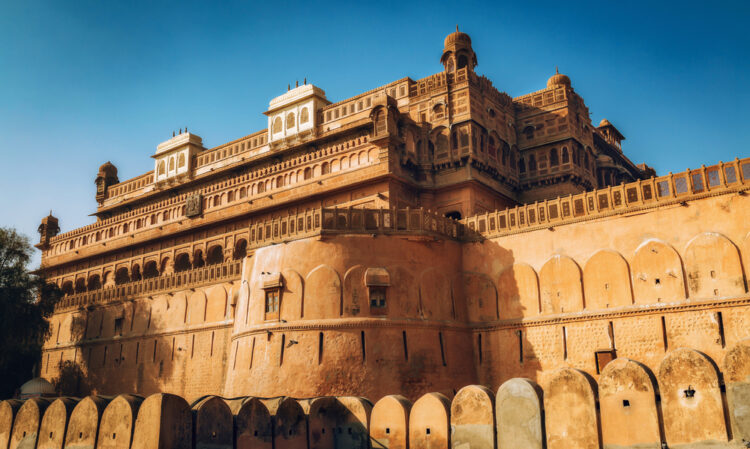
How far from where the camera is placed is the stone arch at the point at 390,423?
15836 millimetres

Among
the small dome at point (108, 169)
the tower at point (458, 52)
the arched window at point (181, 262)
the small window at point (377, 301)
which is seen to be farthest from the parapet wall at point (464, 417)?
the small dome at point (108, 169)

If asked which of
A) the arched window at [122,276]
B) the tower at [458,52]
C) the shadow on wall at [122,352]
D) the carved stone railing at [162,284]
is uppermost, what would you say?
the tower at [458,52]

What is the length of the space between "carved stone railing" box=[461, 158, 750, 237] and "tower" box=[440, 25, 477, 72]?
11705 millimetres

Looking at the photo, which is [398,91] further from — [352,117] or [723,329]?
[723,329]

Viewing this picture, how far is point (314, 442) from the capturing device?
16.9 meters

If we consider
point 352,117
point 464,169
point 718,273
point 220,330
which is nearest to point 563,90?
point 464,169

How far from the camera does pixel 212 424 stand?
15.6m

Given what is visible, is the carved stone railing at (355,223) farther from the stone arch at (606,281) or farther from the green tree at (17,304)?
the green tree at (17,304)

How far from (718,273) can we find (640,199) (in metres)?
3.24

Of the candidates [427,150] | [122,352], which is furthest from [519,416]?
[122,352]

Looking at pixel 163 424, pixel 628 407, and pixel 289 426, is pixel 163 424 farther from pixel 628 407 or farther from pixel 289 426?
pixel 628 407

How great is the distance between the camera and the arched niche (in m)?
14.8

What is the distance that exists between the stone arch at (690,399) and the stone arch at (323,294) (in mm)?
11659

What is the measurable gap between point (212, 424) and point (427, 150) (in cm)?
1893
